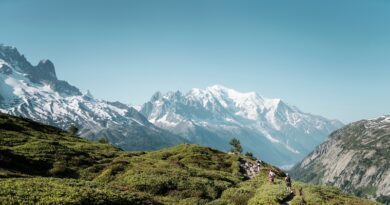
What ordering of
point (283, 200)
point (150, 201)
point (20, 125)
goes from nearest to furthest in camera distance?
1. point (150, 201)
2. point (283, 200)
3. point (20, 125)


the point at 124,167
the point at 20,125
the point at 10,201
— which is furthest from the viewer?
the point at 20,125

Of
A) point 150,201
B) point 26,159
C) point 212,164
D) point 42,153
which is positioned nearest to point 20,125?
point 42,153

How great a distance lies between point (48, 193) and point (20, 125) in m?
80.8

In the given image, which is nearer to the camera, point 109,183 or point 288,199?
point 288,199

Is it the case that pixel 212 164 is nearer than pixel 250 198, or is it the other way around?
pixel 250 198

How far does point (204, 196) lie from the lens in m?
66.9

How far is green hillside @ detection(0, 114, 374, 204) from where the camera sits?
44500mm

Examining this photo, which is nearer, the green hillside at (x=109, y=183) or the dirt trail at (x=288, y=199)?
the green hillside at (x=109, y=183)

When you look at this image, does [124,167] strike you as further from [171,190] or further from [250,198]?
[250,198]

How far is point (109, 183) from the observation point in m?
67.1

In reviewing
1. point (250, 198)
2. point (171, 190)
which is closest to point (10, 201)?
point (171, 190)

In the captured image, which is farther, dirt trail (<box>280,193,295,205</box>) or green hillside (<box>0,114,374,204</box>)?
dirt trail (<box>280,193,295,205</box>)

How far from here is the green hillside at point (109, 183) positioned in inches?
1752

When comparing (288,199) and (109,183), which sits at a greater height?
(288,199)
